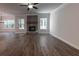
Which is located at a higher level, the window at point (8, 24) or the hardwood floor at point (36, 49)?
the window at point (8, 24)

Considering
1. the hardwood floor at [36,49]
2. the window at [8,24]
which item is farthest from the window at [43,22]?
the hardwood floor at [36,49]

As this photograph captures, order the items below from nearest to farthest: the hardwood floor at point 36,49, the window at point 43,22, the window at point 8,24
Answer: the hardwood floor at point 36,49 < the window at point 43,22 < the window at point 8,24

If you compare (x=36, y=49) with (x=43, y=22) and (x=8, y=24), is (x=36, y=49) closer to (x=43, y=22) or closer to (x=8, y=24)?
(x=43, y=22)

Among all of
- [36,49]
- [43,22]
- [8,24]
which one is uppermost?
[43,22]

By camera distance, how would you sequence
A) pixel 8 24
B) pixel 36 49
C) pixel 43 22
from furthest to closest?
pixel 8 24
pixel 43 22
pixel 36 49

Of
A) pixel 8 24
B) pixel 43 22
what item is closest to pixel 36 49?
pixel 43 22

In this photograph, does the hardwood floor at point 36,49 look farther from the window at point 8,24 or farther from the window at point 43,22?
the window at point 8,24

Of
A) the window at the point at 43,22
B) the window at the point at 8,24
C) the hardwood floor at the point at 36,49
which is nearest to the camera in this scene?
the hardwood floor at the point at 36,49

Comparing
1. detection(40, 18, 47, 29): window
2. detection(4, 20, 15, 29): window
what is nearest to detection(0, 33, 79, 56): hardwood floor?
detection(40, 18, 47, 29): window

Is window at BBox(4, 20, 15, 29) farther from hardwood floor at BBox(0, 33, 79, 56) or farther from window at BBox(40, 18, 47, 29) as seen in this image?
hardwood floor at BBox(0, 33, 79, 56)

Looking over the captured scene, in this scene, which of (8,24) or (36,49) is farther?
(8,24)

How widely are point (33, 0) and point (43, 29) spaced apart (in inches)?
485

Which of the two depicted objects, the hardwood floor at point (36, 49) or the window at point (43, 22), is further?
the window at point (43, 22)

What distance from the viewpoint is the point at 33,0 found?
1.20 metres
